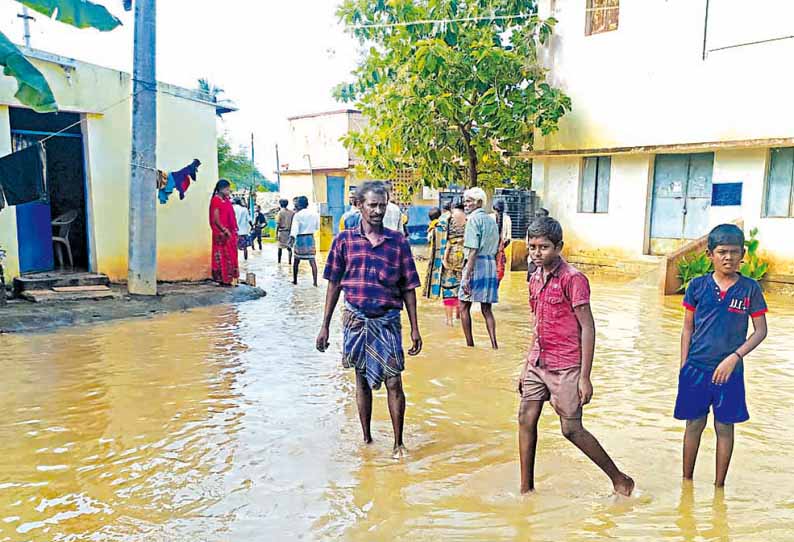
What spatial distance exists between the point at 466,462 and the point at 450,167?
40.9ft

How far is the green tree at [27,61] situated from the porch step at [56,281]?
402cm

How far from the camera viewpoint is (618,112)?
14.0 m

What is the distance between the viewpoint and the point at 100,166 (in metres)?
9.85

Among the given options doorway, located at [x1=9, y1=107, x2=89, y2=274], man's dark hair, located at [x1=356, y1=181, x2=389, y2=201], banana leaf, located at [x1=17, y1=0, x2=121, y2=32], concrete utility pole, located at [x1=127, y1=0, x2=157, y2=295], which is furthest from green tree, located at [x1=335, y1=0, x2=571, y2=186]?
man's dark hair, located at [x1=356, y1=181, x2=389, y2=201]

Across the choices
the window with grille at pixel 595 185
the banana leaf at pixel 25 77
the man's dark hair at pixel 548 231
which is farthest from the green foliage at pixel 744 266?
the banana leaf at pixel 25 77

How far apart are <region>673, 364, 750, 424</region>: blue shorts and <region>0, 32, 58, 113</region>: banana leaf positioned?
5266 mm

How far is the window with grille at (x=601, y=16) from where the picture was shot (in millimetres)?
14031

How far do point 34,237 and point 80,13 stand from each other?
17.8 ft

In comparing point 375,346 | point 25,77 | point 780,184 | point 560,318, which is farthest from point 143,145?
point 780,184

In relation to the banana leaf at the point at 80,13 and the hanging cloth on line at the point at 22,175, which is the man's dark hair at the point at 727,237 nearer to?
the banana leaf at the point at 80,13

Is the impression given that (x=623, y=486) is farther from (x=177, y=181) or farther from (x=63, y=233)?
(x=63, y=233)

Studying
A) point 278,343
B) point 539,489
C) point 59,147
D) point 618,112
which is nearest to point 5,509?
point 539,489

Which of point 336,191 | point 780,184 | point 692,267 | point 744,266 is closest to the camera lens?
point 692,267

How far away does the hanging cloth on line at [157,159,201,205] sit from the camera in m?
10.5
